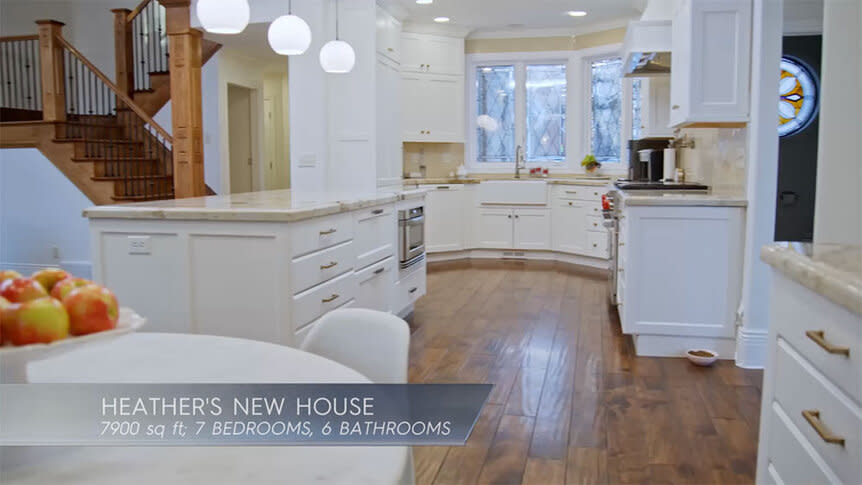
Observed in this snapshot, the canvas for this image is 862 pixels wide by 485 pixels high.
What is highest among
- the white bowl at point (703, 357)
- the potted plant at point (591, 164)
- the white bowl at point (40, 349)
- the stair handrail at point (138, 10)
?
the stair handrail at point (138, 10)

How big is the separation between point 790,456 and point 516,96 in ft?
23.1

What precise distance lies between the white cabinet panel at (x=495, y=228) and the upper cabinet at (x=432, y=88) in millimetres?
920

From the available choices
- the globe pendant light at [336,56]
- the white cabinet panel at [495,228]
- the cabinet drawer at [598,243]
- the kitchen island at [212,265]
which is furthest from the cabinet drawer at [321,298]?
the white cabinet panel at [495,228]

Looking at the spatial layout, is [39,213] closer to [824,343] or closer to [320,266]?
[320,266]

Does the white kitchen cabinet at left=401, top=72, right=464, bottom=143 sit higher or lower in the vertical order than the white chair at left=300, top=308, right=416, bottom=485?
higher

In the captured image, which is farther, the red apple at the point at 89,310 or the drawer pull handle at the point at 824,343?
the drawer pull handle at the point at 824,343

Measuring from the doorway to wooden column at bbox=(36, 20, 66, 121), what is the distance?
2.18 m

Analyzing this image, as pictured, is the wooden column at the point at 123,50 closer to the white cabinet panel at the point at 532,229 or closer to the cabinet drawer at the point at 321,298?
the white cabinet panel at the point at 532,229

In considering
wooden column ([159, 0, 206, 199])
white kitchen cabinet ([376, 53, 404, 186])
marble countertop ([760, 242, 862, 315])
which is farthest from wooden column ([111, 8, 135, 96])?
marble countertop ([760, 242, 862, 315])

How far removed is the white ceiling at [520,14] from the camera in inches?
260

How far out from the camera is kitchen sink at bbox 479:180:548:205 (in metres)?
7.55

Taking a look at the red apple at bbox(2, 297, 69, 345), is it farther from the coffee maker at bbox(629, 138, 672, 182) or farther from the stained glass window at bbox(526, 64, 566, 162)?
the stained glass window at bbox(526, 64, 566, 162)

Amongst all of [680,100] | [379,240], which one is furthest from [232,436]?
[680,100]

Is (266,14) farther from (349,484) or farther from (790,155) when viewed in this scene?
(349,484)
